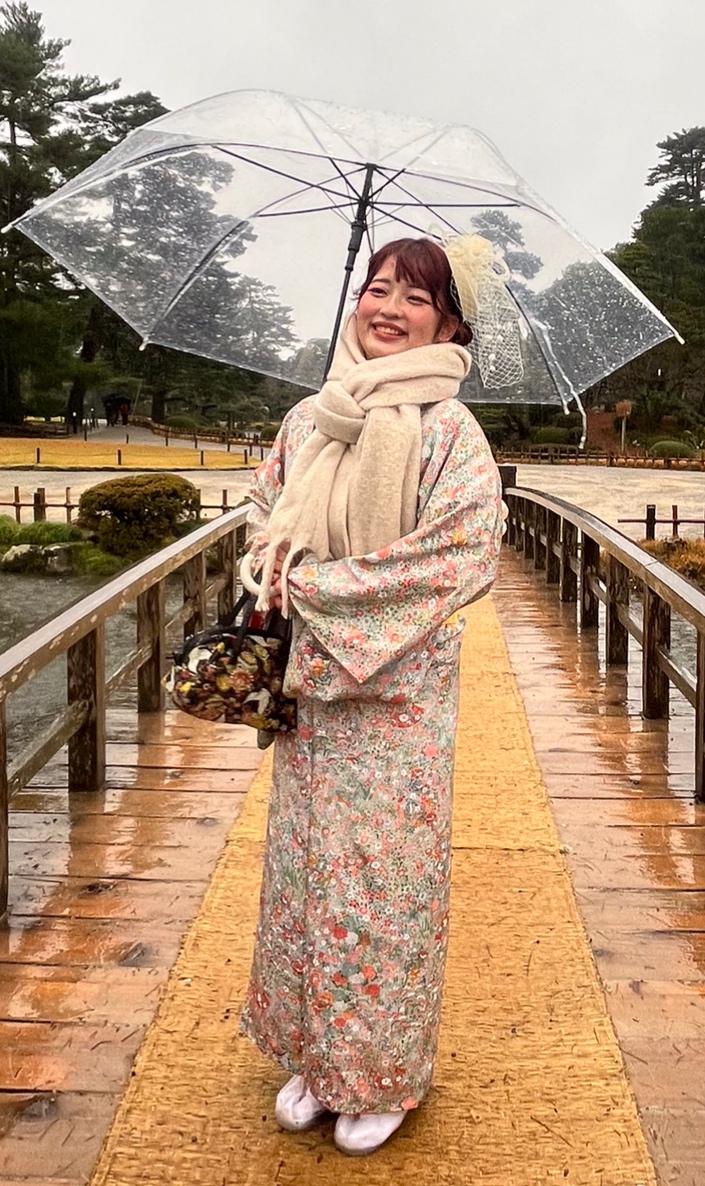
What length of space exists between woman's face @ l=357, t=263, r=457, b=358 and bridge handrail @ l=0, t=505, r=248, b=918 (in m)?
1.16

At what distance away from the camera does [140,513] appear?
15531 millimetres

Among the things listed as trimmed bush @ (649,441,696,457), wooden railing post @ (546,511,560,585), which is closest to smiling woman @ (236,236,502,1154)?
wooden railing post @ (546,511,560,585)

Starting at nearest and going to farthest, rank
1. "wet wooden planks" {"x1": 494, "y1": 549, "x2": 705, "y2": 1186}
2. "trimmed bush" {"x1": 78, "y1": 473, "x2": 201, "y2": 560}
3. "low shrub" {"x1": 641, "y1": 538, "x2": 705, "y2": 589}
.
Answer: "wet wooden planks" {"x1": 494, "y1": 549, "x2": 705, "y2": 1186} → "low shrub" {"x1": 641, "y1": 538, "x2": 705, "y2": 589} → "trimmed bush" {"x1": 78, "y1": 473, "x2": 201, "y2": 560}

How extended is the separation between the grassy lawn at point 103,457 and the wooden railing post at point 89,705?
901 inches

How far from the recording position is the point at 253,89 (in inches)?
96.3

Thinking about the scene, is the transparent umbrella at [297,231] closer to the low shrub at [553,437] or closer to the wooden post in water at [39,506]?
the wooden post in water at [39,506]

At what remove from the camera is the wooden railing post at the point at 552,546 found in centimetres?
804

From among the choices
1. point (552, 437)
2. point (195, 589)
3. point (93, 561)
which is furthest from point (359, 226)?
point (552, 437)

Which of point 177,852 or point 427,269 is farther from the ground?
point 427,269

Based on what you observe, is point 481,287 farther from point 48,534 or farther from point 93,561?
point 48,534

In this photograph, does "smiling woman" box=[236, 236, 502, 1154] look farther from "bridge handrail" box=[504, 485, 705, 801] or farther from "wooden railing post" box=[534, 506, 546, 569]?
"wooden railing post" box=[534, 506, 546, 569]

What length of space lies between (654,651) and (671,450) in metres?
28.3

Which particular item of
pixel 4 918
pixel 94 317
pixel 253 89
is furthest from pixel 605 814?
pixel 94 317

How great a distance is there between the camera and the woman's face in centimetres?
167
